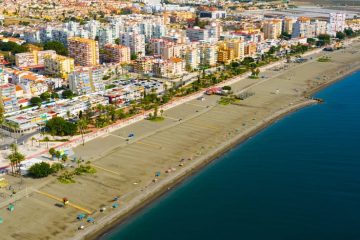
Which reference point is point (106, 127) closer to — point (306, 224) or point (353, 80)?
point (306, 224)

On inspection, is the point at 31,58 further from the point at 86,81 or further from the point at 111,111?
the point at 111,111

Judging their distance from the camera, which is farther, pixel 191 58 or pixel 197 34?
pixel 197 34

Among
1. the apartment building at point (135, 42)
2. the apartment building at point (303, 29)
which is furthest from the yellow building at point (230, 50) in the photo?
the apartment building at point (303, 29)

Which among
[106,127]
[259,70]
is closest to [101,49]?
[259,70]

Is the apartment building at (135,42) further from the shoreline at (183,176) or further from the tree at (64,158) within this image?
the tree at (64,158)

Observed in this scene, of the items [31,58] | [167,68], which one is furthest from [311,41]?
[31,58]
